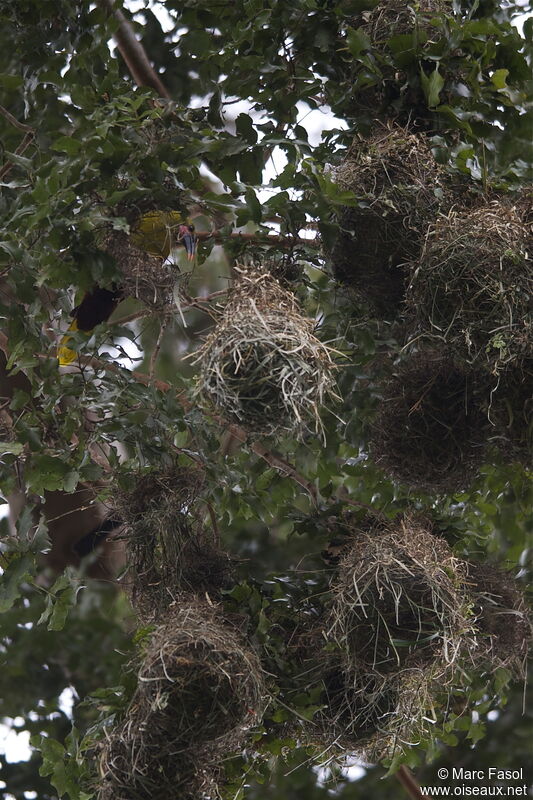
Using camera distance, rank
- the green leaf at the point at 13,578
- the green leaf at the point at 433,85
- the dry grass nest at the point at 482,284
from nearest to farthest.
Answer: the dry grass nest at the point at 482,284, the green leaf at the point at 13,578, the green leaf at the point at 433,85

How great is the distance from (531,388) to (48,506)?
1790mm

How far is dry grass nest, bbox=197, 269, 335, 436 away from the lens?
2.14 metres

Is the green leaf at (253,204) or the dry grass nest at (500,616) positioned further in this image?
the dry grass nest at (500,616)

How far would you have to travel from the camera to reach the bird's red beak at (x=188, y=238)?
2799mm

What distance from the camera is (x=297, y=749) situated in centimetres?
293

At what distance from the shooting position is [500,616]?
2791mm

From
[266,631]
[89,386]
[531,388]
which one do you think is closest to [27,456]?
[89,386]

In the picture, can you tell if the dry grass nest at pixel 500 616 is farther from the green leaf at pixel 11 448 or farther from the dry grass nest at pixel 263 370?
the green leaf at pixel 11 448

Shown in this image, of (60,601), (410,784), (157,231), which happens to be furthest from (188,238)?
(410,784)

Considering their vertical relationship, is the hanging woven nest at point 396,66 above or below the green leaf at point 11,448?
above

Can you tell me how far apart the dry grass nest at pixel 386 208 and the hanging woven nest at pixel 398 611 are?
2.43 ft

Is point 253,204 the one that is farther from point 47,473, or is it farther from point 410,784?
point 410,784

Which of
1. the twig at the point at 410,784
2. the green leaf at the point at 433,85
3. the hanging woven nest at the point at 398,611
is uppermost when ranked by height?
the green leaf at the point at 433,85

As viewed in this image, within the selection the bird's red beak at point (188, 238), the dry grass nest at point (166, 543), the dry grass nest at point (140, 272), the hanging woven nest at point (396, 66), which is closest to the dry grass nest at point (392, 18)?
the hanging woven nest at point (396, 66)
